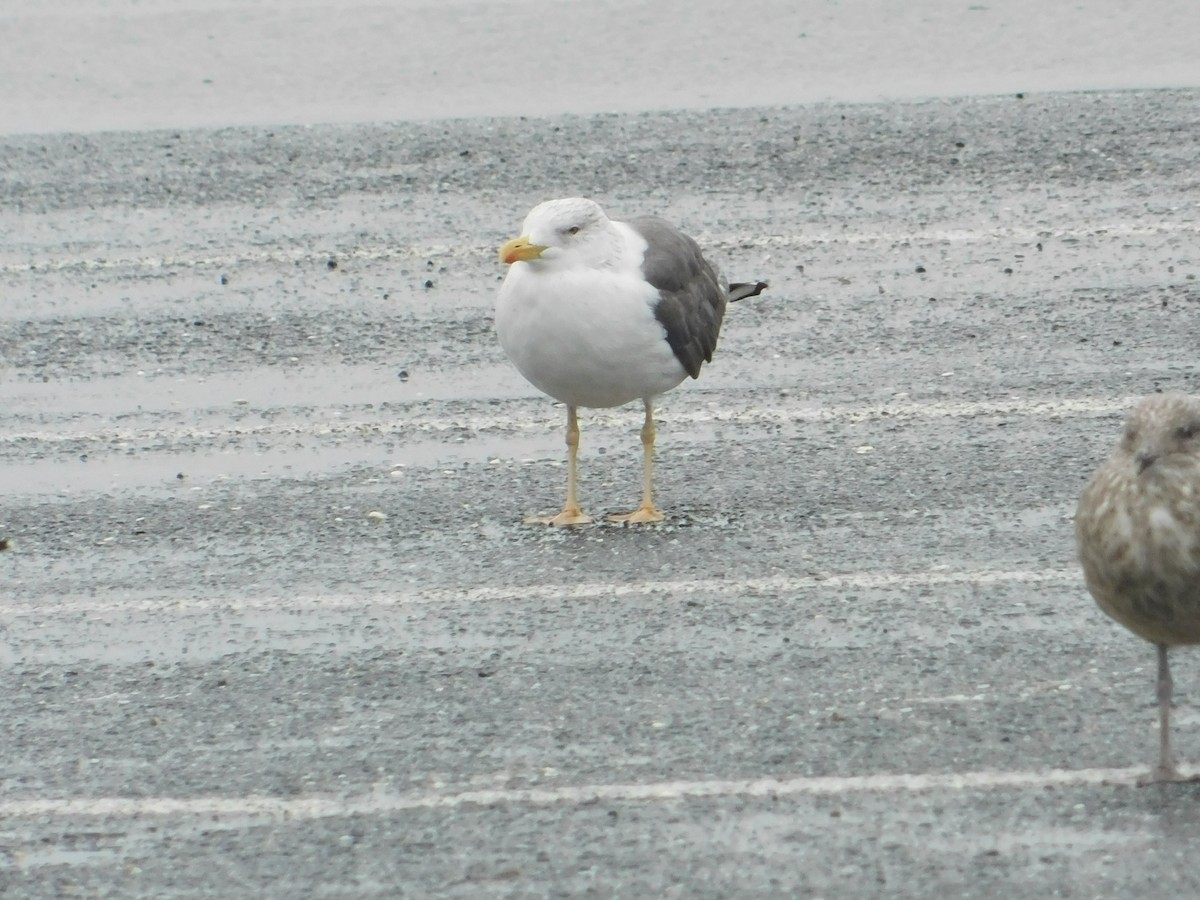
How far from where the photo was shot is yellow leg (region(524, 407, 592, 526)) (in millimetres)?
7660

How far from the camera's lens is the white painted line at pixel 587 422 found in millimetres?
8477

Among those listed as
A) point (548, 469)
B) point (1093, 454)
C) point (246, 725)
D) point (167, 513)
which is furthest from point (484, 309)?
point (246, 725)

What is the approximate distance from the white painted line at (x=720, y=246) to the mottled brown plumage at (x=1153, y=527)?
563 cm

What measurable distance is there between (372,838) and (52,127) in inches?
386

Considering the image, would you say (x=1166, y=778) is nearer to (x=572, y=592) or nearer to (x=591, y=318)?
(x=572, y=592)

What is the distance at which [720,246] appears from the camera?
1078 centimetres

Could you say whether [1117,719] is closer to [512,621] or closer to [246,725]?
[512,621]

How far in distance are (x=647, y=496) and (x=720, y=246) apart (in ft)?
11.0

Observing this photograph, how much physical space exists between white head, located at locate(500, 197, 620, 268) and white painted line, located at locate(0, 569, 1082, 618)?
130cm

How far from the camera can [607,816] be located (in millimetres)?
5234

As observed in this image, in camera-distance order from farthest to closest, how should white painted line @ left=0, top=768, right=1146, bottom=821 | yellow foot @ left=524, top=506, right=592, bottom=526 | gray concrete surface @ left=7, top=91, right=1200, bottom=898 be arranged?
yellow foot @ left=524, top=506, right=592, bottom=526
white painted line @ left=0, top=768, right=1146, bottom=821
gray concrete surface @ left=7, top=91, right=1200, bottom=898

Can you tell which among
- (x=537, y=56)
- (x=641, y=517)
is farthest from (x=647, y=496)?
(x=537, y=56)

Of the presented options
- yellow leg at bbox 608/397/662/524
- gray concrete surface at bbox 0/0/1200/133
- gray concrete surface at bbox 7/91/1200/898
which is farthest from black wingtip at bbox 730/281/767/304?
gray concrete surface at bbox 0/0/1200/133

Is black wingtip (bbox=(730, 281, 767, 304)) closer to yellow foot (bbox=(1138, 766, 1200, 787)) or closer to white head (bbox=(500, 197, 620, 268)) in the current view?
white head (bbox=(500, 197, 620, 268))
